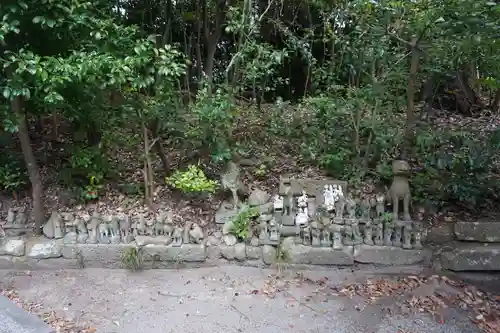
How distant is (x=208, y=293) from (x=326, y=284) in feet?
3.15

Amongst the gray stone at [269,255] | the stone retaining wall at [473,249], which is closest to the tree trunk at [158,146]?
the gray stone at [269,255]

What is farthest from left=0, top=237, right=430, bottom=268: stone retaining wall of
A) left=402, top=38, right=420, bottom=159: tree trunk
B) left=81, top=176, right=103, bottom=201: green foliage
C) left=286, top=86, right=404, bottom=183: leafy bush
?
left=402, top=38, right=420, bottom=159: tree trunk

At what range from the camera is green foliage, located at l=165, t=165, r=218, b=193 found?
→ 364 centimetres

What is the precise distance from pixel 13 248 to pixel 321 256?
8.93ft

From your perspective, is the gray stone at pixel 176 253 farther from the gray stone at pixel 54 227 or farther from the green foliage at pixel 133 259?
the gray stone at pixel 54 227

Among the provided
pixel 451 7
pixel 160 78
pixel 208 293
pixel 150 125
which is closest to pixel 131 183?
pixel 150 125

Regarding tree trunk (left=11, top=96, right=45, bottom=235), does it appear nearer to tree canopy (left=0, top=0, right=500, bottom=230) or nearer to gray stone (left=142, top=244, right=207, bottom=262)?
tree canopy (left=0, top=0, right=500, bottom=230)

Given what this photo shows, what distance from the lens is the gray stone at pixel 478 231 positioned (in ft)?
11.4

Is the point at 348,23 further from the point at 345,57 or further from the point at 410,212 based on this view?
the point at 410,212

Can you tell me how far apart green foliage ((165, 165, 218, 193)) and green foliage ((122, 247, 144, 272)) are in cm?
66

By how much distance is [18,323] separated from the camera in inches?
87.4

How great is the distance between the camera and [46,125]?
16.3 feet

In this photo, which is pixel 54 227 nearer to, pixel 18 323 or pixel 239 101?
pixel 18 323

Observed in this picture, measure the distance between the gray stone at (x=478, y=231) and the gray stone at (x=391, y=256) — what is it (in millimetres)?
343
